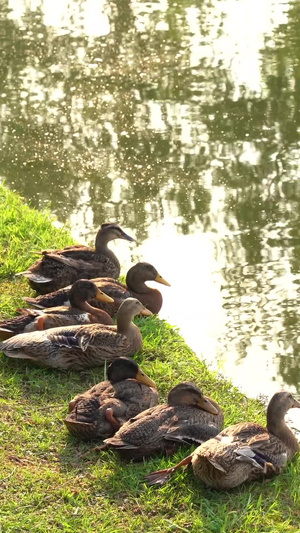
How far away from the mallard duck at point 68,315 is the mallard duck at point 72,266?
54 centimetres

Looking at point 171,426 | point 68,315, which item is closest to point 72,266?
point 68,315

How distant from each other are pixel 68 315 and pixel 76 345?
51cm

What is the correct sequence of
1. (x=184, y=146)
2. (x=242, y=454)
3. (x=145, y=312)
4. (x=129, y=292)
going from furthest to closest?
(x=184, y=146) < (x=129, y=292) < (x=145, y=312) < (x=242, y=454)

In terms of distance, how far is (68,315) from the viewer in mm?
7258

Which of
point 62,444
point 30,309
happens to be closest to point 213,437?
point 62,444

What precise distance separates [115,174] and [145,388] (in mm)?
4644

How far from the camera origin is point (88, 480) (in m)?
5.72

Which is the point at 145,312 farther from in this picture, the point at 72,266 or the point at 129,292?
the point at 72,266

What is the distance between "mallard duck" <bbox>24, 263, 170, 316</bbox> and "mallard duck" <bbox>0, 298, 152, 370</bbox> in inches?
26.0

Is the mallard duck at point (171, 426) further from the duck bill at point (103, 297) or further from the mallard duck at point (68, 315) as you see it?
the duck bill at point (103, 297)

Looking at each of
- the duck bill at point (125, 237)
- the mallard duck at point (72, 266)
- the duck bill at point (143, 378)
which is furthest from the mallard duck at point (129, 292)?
the duck bill at point (143, 378)

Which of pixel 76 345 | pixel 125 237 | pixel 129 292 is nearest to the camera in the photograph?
pixel 76 345

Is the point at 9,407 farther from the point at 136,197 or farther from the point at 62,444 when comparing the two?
the point at 136,197

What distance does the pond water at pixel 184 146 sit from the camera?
8.19 metres
